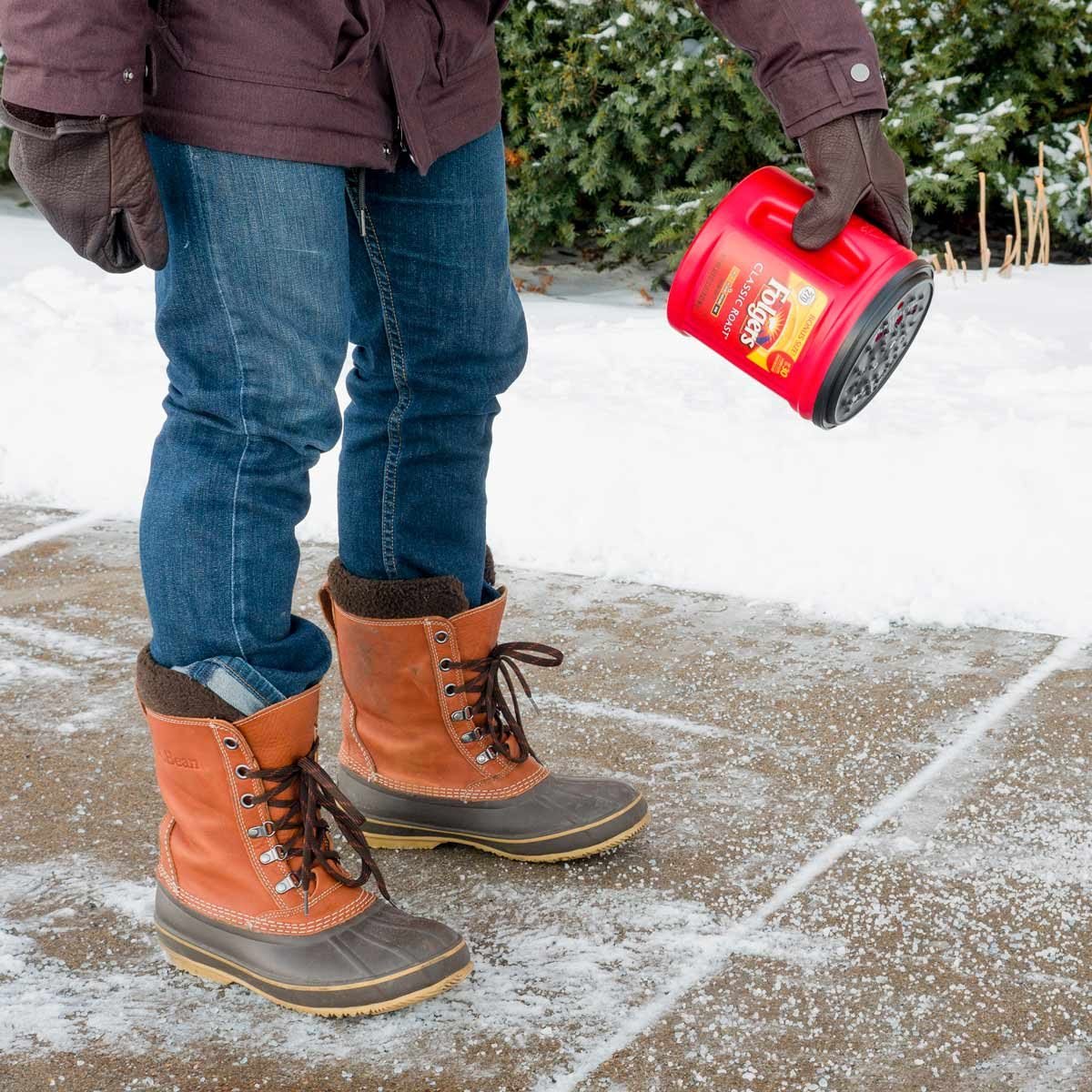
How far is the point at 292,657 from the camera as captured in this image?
187 cm

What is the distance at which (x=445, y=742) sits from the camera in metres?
2.16

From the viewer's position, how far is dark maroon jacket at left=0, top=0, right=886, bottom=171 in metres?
1.52

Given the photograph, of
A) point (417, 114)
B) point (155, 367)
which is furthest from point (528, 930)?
point (155, 367)

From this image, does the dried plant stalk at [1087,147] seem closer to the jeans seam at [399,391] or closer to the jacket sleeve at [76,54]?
the jeans seam at [399,391]

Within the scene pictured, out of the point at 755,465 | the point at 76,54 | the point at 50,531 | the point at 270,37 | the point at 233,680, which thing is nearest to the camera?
the point at 76,54

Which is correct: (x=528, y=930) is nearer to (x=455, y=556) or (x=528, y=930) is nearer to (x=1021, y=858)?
(x=455, y=556)

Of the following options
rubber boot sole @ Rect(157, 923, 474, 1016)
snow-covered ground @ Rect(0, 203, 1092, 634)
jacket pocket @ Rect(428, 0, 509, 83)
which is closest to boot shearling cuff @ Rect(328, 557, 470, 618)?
rubber boot sole @ Rect(157, 923, 474, 1016)

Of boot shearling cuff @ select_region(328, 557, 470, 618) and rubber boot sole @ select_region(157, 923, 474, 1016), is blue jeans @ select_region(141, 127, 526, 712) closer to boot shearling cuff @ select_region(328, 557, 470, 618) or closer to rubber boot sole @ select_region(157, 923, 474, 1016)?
boot shearling cuff @ select_region(328, 557, 470, 618)

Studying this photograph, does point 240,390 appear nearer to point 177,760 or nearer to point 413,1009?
point 177,760

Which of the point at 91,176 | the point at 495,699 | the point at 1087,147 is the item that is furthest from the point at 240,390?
the point at 1087,147

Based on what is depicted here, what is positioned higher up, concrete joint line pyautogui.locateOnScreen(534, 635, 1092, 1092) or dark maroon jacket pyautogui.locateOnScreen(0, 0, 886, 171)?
dark maroon jacket pyautogui.locateOnScreen(0, 0, 886, 171)

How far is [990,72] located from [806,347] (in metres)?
4.31

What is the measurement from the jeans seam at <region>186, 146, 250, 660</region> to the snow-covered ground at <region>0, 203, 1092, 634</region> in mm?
1566

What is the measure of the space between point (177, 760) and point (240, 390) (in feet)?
1.61
